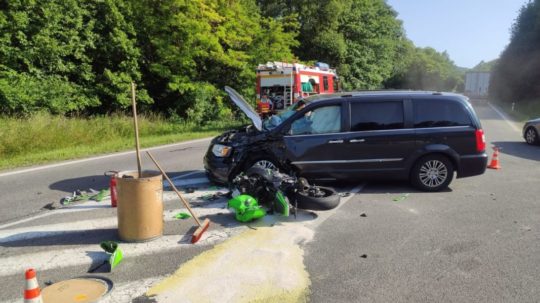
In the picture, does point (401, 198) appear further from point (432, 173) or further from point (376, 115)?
point (376, 115)

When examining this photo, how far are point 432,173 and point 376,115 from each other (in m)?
1.49

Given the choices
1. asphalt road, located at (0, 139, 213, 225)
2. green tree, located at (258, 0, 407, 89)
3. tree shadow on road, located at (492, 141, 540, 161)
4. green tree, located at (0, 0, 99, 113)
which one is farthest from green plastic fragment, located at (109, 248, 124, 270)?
green tree, located at (258, 0, 407, 89)

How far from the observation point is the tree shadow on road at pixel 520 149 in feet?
38.7

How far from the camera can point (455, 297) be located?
12.5 ft

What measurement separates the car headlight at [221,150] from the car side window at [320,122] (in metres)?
1.18

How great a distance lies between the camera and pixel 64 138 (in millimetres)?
13766

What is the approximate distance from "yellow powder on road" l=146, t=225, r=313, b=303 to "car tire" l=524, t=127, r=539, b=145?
1230cm

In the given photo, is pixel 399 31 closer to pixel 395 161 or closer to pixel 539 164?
pixel 539 164

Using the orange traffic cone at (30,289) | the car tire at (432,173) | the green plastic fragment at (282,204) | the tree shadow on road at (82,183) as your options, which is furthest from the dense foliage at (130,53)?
the orange traffic cone at (30,289)

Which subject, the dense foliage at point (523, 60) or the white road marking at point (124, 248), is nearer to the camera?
the white road marking at point (124, 248)

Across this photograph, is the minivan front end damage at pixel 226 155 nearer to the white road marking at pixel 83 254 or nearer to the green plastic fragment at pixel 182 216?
the green plastic fragment at pixel 182 216

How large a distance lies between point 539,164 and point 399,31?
49596mm

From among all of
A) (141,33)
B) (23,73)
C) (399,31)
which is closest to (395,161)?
(23,73)

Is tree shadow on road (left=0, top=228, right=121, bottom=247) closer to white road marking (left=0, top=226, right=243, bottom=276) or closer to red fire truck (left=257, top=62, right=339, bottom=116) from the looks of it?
white road marking (left=0, top=226, right=243, bottom=276)
